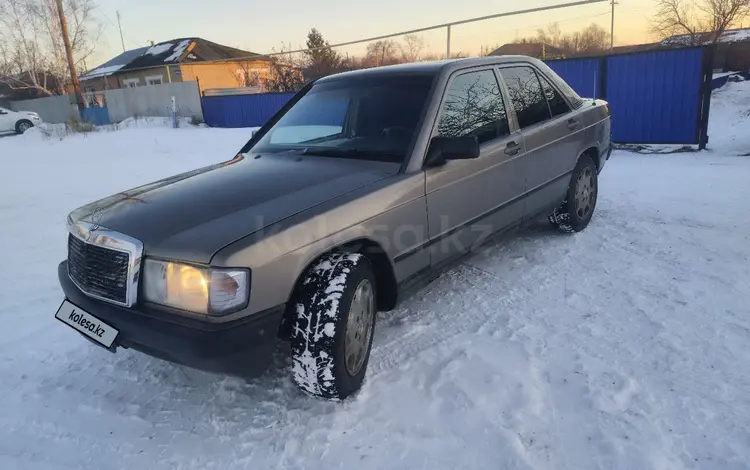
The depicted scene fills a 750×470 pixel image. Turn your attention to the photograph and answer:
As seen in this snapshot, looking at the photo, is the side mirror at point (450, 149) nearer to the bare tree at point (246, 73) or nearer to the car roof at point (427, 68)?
the car roof at point (427, 68)

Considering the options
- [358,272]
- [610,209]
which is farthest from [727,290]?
[358,272]

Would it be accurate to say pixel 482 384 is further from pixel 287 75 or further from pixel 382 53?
pixel 287 75

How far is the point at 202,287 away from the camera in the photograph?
2057 mm

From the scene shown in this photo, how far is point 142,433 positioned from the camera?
2.34m

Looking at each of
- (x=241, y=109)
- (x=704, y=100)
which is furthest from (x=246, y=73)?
(x=704, y=100)

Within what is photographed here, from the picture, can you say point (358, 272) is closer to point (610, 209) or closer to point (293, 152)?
point (293, 152)

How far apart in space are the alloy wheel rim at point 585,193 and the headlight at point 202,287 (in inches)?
139

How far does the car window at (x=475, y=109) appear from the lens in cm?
321

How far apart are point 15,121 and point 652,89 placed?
26.0 metres

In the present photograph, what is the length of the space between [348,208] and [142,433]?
4.65 ft

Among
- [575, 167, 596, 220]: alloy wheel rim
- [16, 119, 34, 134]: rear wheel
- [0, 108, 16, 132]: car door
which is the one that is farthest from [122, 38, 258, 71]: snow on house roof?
[575, 167, 596, 220]: alloy wheel rim

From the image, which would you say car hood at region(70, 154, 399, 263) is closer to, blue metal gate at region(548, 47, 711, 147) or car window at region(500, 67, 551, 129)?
car window at region(500, 67, 551, 129)

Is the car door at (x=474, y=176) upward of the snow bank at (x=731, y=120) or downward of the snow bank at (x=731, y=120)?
upward

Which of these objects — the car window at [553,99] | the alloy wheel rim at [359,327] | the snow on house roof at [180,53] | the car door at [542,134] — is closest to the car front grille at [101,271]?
the alloy wheel rim at [359,327]
